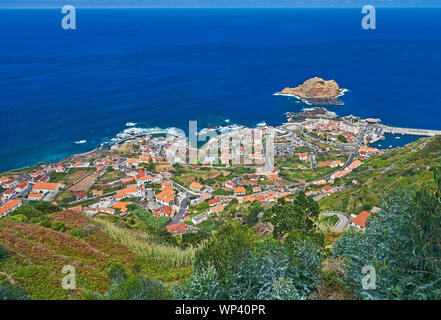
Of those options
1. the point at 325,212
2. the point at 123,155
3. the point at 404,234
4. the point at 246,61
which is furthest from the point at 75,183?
the point at 246,61

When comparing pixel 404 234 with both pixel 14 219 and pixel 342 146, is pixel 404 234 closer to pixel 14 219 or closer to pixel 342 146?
pixel 14 219

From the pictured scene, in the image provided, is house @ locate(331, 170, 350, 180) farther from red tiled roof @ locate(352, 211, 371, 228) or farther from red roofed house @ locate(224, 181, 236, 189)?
red tiled roof @ locate(352, 211, 371, 228)

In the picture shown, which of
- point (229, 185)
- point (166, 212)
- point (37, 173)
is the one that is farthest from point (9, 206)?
point (229, 185)

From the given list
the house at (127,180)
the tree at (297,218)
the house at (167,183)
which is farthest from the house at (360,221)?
the house at (127,180)

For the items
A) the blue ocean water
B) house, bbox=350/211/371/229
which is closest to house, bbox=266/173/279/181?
the blue ocean water

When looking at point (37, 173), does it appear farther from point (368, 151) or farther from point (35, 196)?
point (368, 151)

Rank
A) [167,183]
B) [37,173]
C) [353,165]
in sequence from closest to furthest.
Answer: [167,183]
[37,173]
[353,165]
